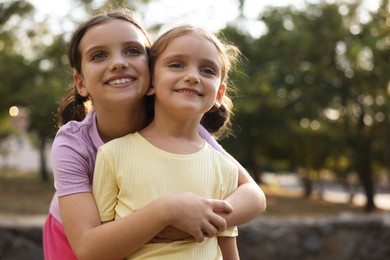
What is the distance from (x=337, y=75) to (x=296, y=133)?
12.5 ft

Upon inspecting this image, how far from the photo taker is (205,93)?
1.51 metres

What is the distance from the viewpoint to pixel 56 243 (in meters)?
Answer: 1.65

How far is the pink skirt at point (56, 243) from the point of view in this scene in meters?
1.62

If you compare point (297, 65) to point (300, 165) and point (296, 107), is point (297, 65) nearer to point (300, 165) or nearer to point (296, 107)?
point (296, 107)

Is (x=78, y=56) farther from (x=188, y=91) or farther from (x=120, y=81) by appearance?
(x=188, y=91)

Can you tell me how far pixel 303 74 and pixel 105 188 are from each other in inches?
609

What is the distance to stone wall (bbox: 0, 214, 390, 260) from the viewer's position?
6.41 metres

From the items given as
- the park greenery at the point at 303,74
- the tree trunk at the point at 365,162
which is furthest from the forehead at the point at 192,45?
the tree trunk at the point at 365,162

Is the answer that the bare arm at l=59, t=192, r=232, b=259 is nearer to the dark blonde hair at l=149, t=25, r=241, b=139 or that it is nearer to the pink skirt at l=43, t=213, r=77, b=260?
the pink skirt at l=43, t=213, r=77, b=260

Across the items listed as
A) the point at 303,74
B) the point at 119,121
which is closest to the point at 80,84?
the point at 119,121

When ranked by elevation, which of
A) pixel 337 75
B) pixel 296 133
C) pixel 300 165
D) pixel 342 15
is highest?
pixel 342 15

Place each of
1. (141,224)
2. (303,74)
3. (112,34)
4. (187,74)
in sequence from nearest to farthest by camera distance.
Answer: (141,224), (187,74), (112,34), (303,74)

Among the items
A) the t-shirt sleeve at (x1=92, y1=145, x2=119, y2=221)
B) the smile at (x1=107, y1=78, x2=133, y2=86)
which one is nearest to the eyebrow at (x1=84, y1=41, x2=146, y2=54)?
the smile at (x1=107, y1=78, x2=133, y2=86)

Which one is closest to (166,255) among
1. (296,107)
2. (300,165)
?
(296,107)
